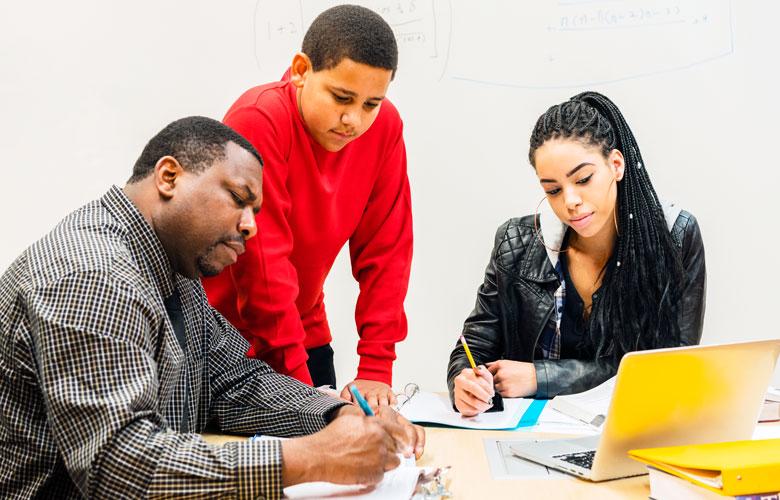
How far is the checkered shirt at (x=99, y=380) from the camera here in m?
1.00

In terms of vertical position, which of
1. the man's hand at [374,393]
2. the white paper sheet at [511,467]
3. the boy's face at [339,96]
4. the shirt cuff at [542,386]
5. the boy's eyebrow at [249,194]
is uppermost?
the boy's face at [339,96]

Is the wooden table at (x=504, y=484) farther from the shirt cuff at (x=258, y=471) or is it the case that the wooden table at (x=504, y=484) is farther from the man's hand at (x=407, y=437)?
the shirt cuff at (x=258, y=471)

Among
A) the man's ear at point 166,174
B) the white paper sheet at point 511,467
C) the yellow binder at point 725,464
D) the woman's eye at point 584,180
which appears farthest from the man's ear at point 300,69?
the yellow binder at point 725,464

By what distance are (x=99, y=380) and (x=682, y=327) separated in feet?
4.49

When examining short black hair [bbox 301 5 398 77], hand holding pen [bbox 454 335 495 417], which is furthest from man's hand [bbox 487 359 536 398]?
short black hair [bbox 301 5 398 77]

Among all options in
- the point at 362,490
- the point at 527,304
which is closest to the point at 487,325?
the point at 527,304

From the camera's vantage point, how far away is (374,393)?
5.69 ft

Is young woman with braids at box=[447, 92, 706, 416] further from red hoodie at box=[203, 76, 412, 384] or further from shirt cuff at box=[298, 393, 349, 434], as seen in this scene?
shirt cuff at box=[298, 393, 349, 434]

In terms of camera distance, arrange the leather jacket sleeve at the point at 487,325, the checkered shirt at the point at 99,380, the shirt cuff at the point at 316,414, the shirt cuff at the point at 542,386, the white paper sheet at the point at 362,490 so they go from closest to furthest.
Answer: the checkered shirt at the point at 99,380
the white paper sheet at the point at 362,490
the shirt cuff at the point at 316,414
the shirt cuff at the point at 542,386
the leather jacket sleeve at the point at 487,325

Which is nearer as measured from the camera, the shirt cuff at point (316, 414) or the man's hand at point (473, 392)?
the shirt cuff at point (316, 414)

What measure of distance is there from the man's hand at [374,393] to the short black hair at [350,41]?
0.67 meters

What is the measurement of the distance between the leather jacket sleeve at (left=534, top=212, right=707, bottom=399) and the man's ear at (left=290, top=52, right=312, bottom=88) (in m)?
0.80

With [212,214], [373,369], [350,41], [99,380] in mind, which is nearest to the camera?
[99,380]

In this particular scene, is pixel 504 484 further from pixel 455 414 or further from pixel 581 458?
pixel 455 414
